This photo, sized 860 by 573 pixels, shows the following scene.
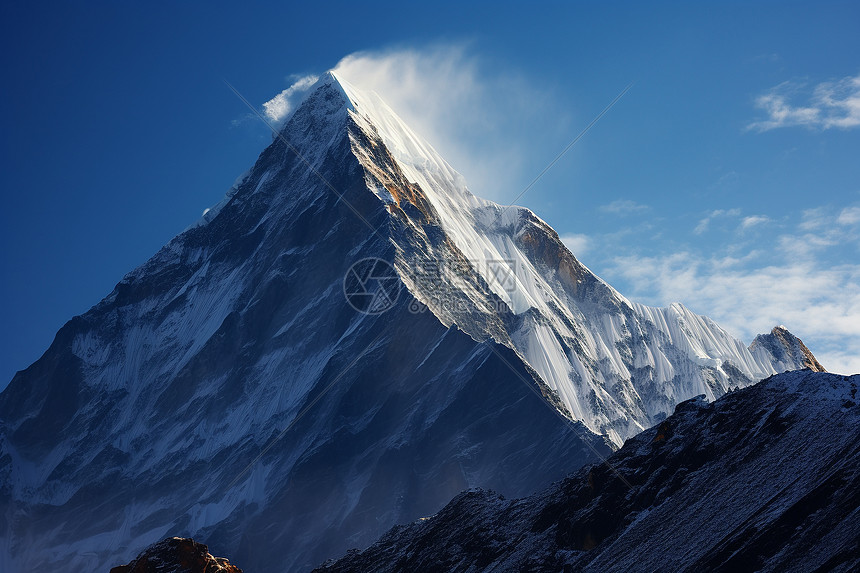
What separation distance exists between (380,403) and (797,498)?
137 metres

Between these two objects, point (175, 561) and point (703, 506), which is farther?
point (175, 561)

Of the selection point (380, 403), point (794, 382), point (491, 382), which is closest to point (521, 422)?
point (491, 382)

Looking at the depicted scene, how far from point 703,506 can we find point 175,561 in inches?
1717

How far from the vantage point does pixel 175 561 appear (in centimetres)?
8275

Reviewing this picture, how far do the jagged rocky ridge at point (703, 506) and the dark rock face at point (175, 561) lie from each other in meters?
15.2

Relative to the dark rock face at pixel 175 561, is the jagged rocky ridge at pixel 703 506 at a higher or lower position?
lower

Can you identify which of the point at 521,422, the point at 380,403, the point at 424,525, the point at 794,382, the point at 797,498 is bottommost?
the point at 797,498

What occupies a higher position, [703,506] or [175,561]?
[175,561]

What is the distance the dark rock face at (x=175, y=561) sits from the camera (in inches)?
3233

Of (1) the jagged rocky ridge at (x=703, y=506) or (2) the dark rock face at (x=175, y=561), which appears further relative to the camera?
(2) the dark rock face at (x=175, y=561)

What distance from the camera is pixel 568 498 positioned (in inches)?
3278

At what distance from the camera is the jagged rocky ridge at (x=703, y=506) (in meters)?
62.1

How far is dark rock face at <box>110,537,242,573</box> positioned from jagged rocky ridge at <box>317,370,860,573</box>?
1517 centimetres

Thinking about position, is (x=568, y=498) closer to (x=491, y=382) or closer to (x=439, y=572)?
(x=439, y=572)
